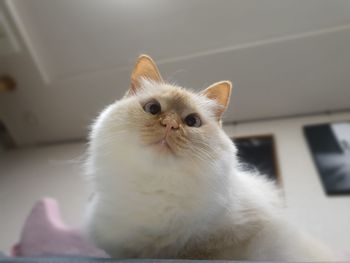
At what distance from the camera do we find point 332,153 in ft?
4.78

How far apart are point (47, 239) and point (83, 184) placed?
503 millimetres

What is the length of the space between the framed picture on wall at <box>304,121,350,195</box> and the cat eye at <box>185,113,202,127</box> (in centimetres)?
90

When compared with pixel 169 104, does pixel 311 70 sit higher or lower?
lower

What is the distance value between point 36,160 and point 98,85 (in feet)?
2.43

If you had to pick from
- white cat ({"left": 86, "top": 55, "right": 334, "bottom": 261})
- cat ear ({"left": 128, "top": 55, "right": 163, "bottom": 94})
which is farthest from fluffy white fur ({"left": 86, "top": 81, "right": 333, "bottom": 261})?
cat ear ({"left": 128, "top": 55, "right": 163, "bottom": 94})

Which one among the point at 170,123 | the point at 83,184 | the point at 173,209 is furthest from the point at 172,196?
the point at 83,184

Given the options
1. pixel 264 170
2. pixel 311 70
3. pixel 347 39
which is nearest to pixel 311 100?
pixel 311 70

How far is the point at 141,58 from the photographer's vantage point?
90cm

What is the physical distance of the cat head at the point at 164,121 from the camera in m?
0.66

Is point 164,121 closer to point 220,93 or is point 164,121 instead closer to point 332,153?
point 220,93

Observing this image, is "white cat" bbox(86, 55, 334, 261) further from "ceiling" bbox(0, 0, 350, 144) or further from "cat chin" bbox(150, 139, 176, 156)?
"ceiling" bbox(0, 0, 350, 144)

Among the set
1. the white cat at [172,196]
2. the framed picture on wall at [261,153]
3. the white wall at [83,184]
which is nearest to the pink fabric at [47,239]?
the white wall at [83,184]

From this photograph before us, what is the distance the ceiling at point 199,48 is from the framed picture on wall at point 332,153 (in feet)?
0.45

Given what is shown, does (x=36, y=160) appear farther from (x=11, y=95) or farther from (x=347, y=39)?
(x=347, y=39)
